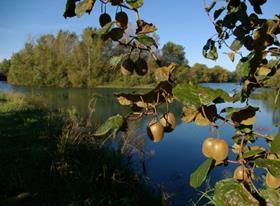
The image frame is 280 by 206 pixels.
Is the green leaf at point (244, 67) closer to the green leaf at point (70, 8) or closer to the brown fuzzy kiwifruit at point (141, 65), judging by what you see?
the brown fuzzy kiwifruit at point (141, 65)

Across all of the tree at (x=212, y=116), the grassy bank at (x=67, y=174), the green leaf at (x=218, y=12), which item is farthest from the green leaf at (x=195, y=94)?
the grassy bank at (x=67, y=174)

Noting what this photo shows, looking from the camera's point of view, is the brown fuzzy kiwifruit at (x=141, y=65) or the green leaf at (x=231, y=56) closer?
the brown fuzzy kiwifruit at (x=141, y=65)

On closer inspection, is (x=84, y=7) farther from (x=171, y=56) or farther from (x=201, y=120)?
(x=171, y=56)

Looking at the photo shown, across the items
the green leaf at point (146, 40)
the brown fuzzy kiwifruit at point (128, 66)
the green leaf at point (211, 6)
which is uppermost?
the green leaf at point (211, 6)

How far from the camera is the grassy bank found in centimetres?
393

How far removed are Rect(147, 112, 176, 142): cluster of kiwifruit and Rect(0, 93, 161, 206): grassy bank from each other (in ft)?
10.9

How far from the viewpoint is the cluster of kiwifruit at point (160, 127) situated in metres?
0.62

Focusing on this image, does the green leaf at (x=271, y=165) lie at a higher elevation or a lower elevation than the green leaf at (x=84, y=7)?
lower

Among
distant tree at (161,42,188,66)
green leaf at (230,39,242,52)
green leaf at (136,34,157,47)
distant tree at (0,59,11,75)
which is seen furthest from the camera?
distant tree at (0,59,11,75)

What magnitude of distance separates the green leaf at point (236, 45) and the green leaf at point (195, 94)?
1.64 feet

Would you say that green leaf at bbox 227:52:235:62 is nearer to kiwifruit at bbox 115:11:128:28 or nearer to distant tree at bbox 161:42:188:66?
distant tree at bbox 161:42:188:66

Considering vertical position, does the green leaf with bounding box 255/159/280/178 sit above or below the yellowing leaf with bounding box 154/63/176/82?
below

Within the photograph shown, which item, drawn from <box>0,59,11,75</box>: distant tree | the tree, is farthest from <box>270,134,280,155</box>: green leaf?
<box>0,59,11,75</box>: distant tree

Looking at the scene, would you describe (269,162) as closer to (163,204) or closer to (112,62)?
(112,62)
